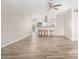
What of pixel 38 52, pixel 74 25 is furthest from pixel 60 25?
pixel 38 52

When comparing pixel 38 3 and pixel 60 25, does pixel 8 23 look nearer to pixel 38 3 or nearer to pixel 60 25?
pixel 38 3

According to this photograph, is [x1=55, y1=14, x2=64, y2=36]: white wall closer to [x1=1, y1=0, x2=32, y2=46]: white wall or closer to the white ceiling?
the white ceiling

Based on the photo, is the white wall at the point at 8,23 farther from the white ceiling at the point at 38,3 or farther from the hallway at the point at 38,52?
the hallway at the point at 38,52

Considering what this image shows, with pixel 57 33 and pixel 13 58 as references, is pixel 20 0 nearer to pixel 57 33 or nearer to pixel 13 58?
pixel 13 58

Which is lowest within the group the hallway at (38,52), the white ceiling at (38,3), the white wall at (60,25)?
the hallway at (38,52)

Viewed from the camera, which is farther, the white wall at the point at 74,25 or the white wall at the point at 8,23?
the white wall at the point at 74,25

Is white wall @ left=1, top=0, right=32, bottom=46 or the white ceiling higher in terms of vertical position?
the white ceiling

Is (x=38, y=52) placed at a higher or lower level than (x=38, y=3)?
lower

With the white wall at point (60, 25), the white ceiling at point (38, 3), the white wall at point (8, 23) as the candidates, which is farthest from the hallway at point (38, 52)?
the white wall at point (60, 25)

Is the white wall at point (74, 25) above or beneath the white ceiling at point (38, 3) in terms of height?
beneath

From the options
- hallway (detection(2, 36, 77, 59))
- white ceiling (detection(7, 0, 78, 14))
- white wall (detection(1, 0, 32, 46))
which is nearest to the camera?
hallway (detection(2, 36, 77, 59))

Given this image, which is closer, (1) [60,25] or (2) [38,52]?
(2) [38,52]

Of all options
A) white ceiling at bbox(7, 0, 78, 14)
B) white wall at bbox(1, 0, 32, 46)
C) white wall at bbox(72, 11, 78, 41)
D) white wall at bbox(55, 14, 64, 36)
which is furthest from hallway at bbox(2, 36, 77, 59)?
white wall at bbox(55, 14, 64, 36)

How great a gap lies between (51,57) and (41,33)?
32.6 feet
